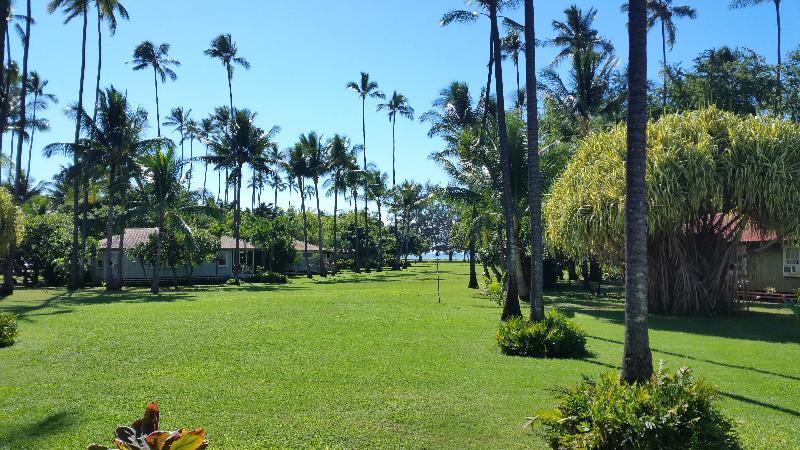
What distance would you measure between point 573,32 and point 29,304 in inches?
1376

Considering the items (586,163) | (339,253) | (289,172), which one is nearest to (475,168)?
(586,163)

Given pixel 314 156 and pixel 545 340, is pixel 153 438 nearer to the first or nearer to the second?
pixel 545 340

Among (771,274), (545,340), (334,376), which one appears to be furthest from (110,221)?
(771,274)

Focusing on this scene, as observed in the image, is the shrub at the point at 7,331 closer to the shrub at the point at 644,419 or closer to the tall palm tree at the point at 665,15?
the shrub at the point at 644,419

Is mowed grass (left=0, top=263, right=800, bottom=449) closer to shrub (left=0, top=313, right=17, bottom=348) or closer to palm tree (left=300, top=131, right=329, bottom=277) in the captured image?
shrub (left=0, top=313, right=17, bottom=348)

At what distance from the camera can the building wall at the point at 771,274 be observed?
26812mm

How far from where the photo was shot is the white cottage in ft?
142

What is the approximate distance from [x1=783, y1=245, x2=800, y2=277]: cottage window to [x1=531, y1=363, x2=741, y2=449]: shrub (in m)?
24.6

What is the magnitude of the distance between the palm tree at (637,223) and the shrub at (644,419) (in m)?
0.78

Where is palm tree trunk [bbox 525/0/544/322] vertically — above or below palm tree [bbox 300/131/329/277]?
Result: below

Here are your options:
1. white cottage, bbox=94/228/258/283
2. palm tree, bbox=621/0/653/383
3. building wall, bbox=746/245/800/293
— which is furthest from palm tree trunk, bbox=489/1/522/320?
white cottage, bbox=94/228/258/283

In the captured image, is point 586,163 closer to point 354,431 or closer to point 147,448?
point 354,431

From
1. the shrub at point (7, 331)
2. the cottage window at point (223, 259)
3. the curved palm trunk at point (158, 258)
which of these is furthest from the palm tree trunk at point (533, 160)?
the cottage window at point (223, 259)

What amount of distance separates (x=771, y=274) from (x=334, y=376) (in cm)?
2545
